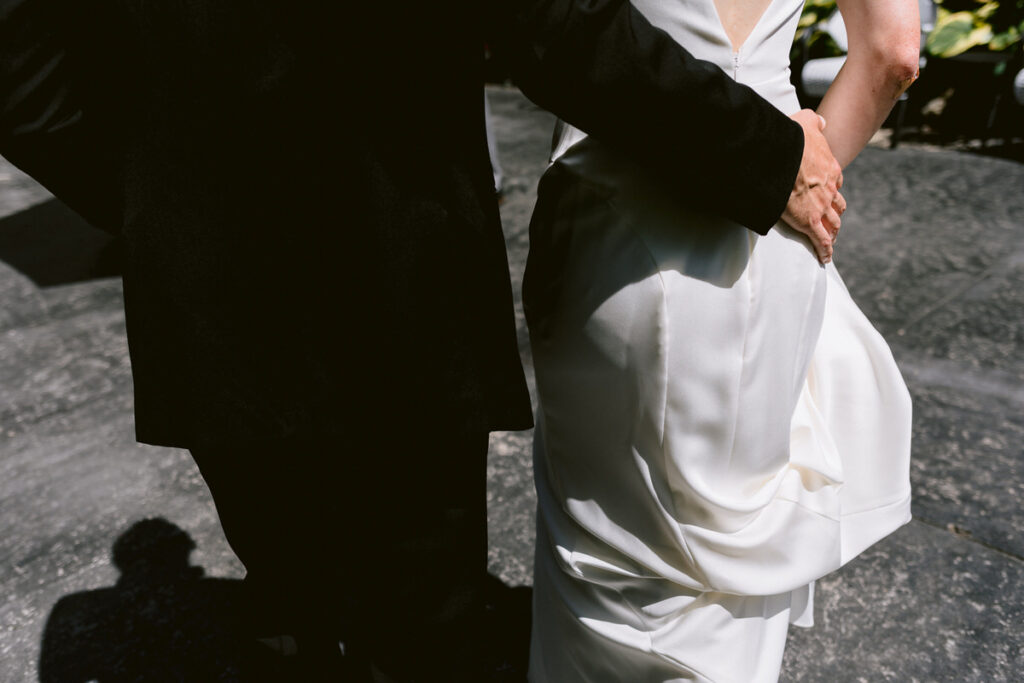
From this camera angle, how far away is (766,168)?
3.45ft

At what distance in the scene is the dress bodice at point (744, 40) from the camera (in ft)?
3.59

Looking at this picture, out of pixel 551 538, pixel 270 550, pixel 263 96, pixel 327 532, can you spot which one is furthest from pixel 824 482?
pixel 263 96

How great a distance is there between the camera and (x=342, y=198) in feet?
3.61

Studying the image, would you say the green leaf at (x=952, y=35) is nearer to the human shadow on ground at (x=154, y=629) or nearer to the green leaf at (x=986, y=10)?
the green leaf at (x=986, y=10)

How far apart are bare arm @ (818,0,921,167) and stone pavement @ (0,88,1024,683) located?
49.9 inches

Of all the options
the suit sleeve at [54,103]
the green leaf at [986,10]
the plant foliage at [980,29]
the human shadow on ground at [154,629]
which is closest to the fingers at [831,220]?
the suit sleeve at [54,103]

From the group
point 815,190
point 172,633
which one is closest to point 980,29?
point 815,190

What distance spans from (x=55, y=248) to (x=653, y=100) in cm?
485

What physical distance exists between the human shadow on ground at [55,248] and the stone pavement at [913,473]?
1.2 inches

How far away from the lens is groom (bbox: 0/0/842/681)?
3.27 ft

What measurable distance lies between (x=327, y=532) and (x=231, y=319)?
0.45m

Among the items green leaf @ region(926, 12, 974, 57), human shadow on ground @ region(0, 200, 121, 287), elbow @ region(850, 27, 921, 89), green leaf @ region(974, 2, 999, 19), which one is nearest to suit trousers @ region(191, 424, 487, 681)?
elbow @ region(850, 27, 921, 89)

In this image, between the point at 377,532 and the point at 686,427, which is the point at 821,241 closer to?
the point at 686,427

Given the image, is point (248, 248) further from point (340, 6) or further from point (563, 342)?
point (563, 342)
